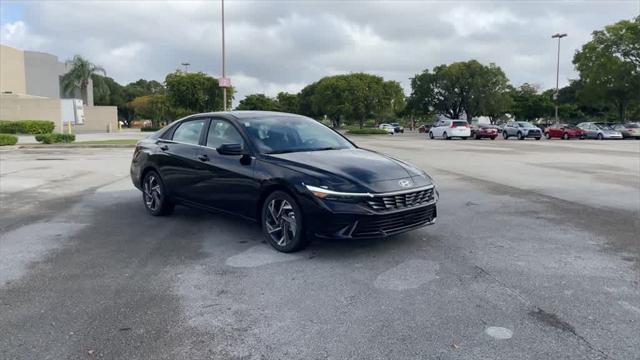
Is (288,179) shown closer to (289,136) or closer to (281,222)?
(281,222)

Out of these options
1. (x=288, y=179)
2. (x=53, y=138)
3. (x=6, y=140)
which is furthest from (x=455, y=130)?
(x=288, y=179)

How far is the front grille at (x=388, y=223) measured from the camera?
5090 millimetres

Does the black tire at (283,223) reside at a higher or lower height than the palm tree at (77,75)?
lower

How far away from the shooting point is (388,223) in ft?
17.0

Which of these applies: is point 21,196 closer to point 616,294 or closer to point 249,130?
point 249,130

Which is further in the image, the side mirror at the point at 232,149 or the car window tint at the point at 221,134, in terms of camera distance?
the car window tint at the point at 221,134

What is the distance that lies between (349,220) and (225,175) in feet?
5.91

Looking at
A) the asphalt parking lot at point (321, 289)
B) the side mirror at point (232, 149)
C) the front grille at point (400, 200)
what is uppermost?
the side mirror at point (232, 149)

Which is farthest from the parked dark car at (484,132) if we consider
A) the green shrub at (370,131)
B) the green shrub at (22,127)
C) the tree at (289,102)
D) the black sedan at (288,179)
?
the tree at (289,102)

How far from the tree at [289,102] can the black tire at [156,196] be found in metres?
91.5

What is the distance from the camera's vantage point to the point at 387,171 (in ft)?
17.9

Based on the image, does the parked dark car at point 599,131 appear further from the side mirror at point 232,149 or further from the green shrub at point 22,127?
the green shrub at point 22,127

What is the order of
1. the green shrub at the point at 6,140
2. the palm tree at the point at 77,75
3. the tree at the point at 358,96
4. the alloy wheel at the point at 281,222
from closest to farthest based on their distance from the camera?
the alloy wheel at the point at 281,222 < the green shrub at the point at 6,140 < the tree at the point at 358,96 < the palm tree at the point at 77,75

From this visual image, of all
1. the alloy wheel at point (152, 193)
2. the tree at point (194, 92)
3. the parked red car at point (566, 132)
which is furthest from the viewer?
the tree at point (194, 92)
